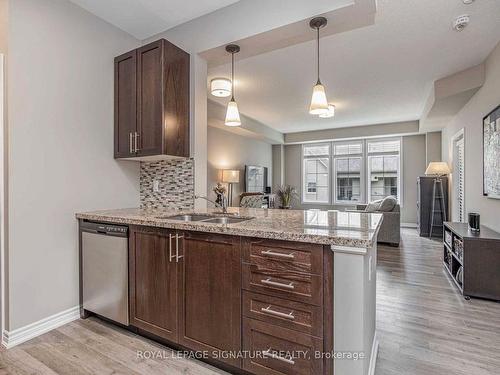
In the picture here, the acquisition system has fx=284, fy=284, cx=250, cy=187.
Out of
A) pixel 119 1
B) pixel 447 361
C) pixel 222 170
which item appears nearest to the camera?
pixel 447 361

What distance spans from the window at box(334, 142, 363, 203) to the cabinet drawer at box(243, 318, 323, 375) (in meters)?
7.44

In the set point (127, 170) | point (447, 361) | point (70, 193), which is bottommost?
point (447, 361)

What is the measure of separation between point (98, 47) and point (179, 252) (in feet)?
6.95

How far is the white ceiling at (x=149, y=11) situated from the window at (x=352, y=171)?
680 centimetres

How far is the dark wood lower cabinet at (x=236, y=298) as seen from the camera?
4.68 feet

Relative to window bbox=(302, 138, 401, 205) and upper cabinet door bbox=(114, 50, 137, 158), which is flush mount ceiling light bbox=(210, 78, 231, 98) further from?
window bbox=(302, 138, 401, 205)

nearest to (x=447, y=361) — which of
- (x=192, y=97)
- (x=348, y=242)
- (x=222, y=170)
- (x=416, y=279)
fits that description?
(x=348, y=242)

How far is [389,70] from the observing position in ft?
12.9

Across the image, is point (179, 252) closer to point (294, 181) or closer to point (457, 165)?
point (457, 165)

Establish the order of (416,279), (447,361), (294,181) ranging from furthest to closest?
(294,181) → (416,279) → (447,361)

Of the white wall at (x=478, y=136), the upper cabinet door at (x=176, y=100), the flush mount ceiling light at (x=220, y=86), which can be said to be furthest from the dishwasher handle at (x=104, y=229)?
the white wall at (x=478, y=136)

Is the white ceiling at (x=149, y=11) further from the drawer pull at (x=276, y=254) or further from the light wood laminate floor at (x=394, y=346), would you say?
the light wood laminate floor at (x=394, y=346)

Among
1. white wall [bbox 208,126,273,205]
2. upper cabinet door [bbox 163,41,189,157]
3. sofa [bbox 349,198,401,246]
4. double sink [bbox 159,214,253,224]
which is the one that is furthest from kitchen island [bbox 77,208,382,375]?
white wall [bbox 208,126,273,205]

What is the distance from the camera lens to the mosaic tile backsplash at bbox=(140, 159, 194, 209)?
268 centimetres
